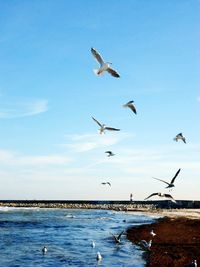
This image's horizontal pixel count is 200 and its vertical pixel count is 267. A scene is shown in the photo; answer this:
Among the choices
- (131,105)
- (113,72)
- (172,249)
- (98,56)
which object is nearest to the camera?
(98,56)

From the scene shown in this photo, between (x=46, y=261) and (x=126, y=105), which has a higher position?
(x=126, y=105)

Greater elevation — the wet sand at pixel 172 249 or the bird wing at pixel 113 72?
the bird wing at pixel 113 72

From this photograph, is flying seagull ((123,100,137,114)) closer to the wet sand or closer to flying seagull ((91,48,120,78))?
flying seagull ((91,48,120,78))

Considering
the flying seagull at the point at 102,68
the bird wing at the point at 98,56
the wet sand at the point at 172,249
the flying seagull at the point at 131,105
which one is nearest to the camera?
the bird wing at the point at 98,56

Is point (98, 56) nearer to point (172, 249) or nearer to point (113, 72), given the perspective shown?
point (113, 72)

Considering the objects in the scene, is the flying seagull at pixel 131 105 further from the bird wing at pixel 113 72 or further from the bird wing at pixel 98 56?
the bird wing at pixel 98 56

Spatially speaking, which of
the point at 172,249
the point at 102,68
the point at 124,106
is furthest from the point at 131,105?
the point at 172,249

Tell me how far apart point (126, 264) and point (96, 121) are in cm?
719

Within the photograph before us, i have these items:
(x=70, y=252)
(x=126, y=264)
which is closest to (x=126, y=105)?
(x=126, y=264)

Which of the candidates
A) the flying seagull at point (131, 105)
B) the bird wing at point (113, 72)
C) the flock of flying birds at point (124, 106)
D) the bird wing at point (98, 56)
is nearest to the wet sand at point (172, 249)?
the flock of flying birds at point (124, 106)

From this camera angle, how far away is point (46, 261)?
22453mm

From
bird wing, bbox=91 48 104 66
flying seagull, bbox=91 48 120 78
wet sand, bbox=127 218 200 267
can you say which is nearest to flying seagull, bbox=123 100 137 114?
flying seagull, bbox=91 48 120 78

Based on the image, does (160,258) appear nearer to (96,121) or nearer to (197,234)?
(96,121)

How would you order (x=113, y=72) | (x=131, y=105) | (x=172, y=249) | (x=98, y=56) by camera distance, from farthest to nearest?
(x=172, y=249)
(x=131, y=105)
(x=113, y=72)
(x=98, y=56)
